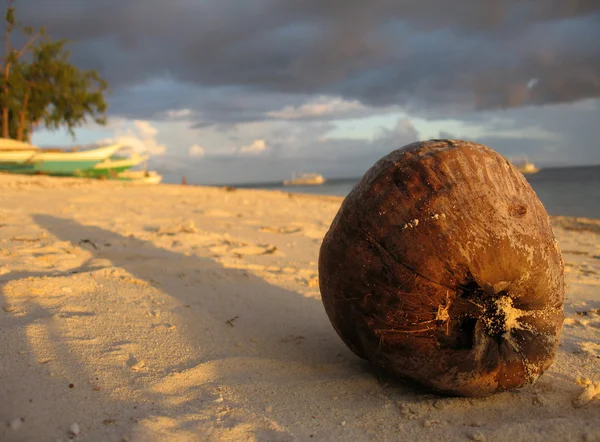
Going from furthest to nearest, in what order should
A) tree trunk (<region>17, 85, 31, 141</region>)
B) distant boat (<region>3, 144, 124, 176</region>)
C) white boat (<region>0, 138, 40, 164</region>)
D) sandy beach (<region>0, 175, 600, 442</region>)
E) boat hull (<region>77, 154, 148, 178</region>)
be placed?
1. tree trunk (<region>17, 85, 31, 141</region>)
2. boat hull (<region>77, 154, 148, 178</region>)
3. distant boat (<region>3, 144, 124, 176</region>)
4. white boat (<region>0, 138, 40, 164</region>)
5. sandy beach (<region>0, 175, 600, 442</region>)

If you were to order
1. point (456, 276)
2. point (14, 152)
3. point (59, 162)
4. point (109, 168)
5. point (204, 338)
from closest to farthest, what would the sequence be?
point (456, 276) < point (204, 338) < point (14, 152) < point (59, 162) < point (109, 168)

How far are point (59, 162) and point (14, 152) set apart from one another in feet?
6.02

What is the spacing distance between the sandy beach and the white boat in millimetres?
13008

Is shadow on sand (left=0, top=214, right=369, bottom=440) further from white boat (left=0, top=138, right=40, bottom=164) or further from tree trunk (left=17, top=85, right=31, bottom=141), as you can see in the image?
tree trunk (left=17, top=85, right=31, bottom=141)

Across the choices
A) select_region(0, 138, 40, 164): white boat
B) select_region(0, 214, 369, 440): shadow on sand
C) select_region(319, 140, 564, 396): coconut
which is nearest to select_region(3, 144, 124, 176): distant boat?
select_region(0, 138, 40, 164): white boat

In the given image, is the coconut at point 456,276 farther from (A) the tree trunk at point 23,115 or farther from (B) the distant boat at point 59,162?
(A) the tree trunk at point 23,115

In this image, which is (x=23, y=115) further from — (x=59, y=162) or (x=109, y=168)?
(x=59, y=162)

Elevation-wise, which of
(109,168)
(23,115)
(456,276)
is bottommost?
(456,276)

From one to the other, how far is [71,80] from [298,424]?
26996 mm

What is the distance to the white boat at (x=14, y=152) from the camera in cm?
1591

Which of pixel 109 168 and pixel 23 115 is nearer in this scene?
pixel 109 168

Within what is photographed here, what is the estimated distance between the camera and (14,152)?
53.5 ft

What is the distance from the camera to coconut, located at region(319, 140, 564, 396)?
207 cm

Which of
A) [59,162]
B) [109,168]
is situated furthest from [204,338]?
[109,168]
